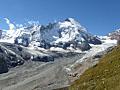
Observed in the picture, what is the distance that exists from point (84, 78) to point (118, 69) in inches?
138

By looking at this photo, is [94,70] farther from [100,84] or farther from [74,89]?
[100,84]

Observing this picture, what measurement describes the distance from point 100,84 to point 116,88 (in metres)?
2.47

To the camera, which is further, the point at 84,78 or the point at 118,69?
the point at 84,78

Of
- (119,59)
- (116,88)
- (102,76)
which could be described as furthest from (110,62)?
(116,88)

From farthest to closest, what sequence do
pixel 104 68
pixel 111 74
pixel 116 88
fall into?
pixel 104 68 < pixel 111 74 < pixel 116 88

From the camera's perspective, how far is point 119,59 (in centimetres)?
3006

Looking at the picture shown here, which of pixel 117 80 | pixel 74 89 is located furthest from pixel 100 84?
pixel 74 89

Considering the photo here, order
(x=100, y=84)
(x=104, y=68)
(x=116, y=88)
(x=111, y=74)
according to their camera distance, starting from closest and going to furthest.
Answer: (x=116, y=88), (x=100, y=84), (x=111, y=74), (x=104, y=68)

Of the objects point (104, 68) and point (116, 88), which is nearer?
point (116, 88)

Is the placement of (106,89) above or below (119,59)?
below

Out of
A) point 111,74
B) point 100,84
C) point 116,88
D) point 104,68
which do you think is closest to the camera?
point 116,88

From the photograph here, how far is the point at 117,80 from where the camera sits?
2475 cm

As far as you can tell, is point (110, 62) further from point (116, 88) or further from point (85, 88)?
point (116, 88)

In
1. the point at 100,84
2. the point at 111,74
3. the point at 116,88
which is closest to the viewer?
the point at 116,88
